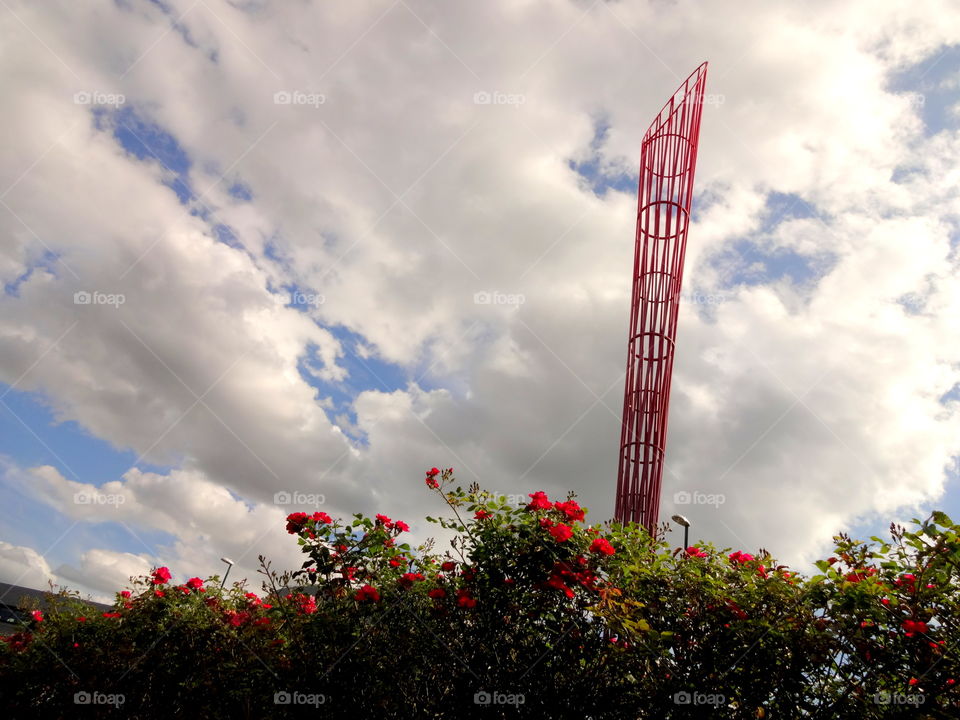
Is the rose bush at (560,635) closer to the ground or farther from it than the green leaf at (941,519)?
closer to the ground

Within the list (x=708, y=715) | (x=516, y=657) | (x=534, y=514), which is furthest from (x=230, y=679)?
(x=708, y=715)

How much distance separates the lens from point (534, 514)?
4.77 metres

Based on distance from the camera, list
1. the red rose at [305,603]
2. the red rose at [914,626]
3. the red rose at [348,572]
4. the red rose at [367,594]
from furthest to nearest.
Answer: the red rose at [305,603], the red rose at [348,572], the red rose at [367,594], the red rose at [914,626]

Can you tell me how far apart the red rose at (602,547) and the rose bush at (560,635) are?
1 cm

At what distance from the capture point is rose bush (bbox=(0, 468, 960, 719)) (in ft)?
12.2

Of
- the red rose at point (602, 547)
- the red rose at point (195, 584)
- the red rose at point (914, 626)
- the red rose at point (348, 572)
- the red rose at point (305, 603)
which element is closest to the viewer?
the red rose at point (914, 626)

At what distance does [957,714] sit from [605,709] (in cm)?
193

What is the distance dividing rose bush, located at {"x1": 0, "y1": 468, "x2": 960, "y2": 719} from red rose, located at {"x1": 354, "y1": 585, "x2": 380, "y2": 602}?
2 cm

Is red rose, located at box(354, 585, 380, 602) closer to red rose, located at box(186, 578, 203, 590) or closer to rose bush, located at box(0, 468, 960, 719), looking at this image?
rose bush, located at box(0, 468, 960, 719)

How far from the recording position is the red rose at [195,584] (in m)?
6.50

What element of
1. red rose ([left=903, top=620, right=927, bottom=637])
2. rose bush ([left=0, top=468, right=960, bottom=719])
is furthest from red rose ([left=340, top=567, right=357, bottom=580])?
red rose ([left=903, top=620, right=927, bottom=637])

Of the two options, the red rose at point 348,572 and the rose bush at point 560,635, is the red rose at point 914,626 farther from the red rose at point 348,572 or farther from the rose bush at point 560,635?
the red rose at point 348,572

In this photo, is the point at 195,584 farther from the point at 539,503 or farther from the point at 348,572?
the point at 539,503

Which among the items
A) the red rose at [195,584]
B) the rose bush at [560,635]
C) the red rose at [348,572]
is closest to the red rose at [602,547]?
the rose bush at [560,635]
